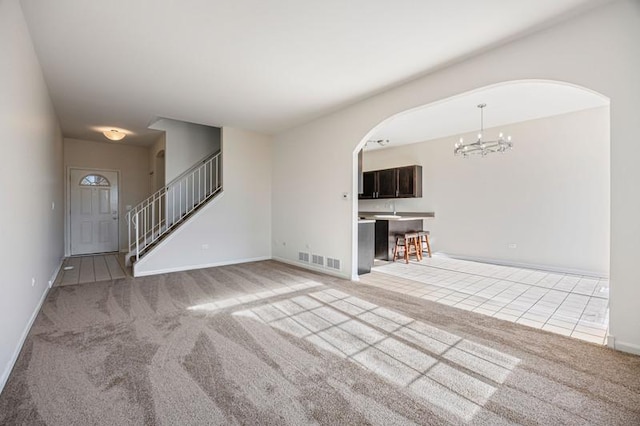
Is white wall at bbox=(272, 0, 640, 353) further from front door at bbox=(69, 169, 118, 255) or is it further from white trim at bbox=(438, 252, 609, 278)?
front door at bbox=(69, 169, 118, 255)

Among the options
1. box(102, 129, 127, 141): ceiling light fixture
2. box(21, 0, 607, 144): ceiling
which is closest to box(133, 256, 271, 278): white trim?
box(21, 0, 607, 144): ceiling

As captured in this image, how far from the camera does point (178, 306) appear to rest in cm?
350

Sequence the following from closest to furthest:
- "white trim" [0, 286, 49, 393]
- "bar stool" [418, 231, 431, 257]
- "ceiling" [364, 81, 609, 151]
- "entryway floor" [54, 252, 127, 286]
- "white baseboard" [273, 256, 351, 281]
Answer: "white trim" [0, 286, 49, 393], "ceiling" [364, 81, 609, 151], "entryway floor" [54, 252, 127, 286], "white baseboard" [273, 256, 351, 281], "bar stool" [418, 231, 431, 257]

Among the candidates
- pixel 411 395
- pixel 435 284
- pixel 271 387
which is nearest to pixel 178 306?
pixel 271 387

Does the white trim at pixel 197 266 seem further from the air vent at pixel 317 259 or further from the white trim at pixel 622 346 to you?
the white trim at pixel 622 346

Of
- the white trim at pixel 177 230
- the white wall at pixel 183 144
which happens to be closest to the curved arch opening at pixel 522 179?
the white trim at pixel 177 230

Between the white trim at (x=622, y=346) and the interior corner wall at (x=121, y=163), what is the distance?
31.0 ft

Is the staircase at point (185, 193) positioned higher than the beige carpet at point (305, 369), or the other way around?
the staircase at point (185, 193)

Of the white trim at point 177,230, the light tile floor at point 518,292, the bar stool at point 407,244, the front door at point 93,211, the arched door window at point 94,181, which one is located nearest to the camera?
the light tile floor at point 518,292

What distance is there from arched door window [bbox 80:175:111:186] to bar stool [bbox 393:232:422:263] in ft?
25.4

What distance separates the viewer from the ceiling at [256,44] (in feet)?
8.07

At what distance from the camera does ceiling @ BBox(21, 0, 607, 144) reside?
2.46 meters

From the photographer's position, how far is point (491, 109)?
16.8 ft

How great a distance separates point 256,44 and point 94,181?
6.98 meters
